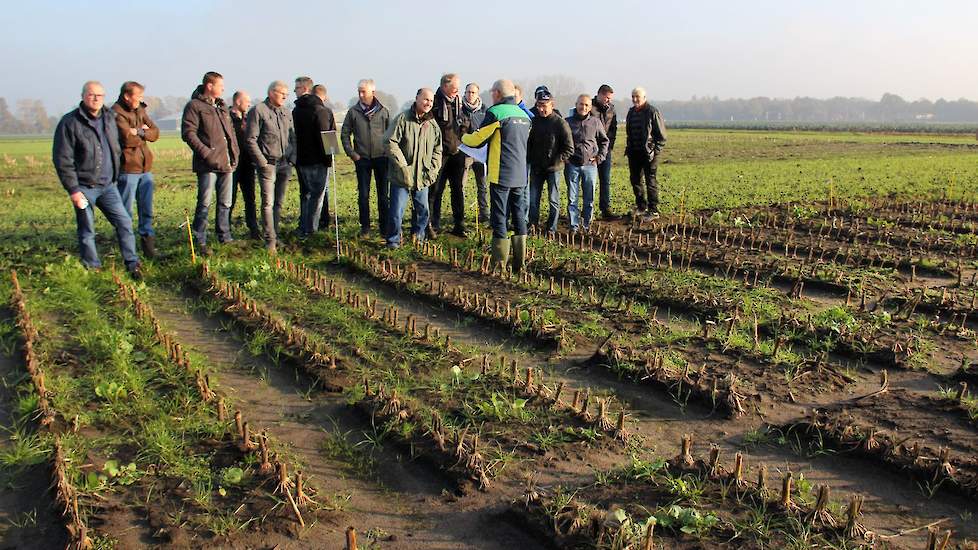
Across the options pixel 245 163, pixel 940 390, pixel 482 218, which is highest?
pixel 245 163

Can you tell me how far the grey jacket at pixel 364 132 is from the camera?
33.4 ft

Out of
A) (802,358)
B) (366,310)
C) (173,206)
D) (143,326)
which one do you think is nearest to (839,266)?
(802,358)

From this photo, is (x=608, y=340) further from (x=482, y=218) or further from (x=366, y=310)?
(x=482, y=218)

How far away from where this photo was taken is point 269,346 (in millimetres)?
6613

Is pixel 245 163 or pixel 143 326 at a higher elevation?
pixel 245 163

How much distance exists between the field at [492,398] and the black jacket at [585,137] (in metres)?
1.88

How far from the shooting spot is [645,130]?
39.8 feet

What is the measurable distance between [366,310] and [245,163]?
420 cm

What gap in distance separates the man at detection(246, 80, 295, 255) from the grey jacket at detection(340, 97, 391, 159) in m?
0.81

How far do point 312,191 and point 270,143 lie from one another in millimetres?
982

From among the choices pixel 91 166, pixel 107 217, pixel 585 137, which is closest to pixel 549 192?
pixel 585 137

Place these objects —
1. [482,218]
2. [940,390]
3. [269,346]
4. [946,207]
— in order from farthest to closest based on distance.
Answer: [946,207] → [482,218] → [269,346] → [940,390]

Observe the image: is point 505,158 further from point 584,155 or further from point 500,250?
point 584,155

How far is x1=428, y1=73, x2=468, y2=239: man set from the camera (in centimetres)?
1029
